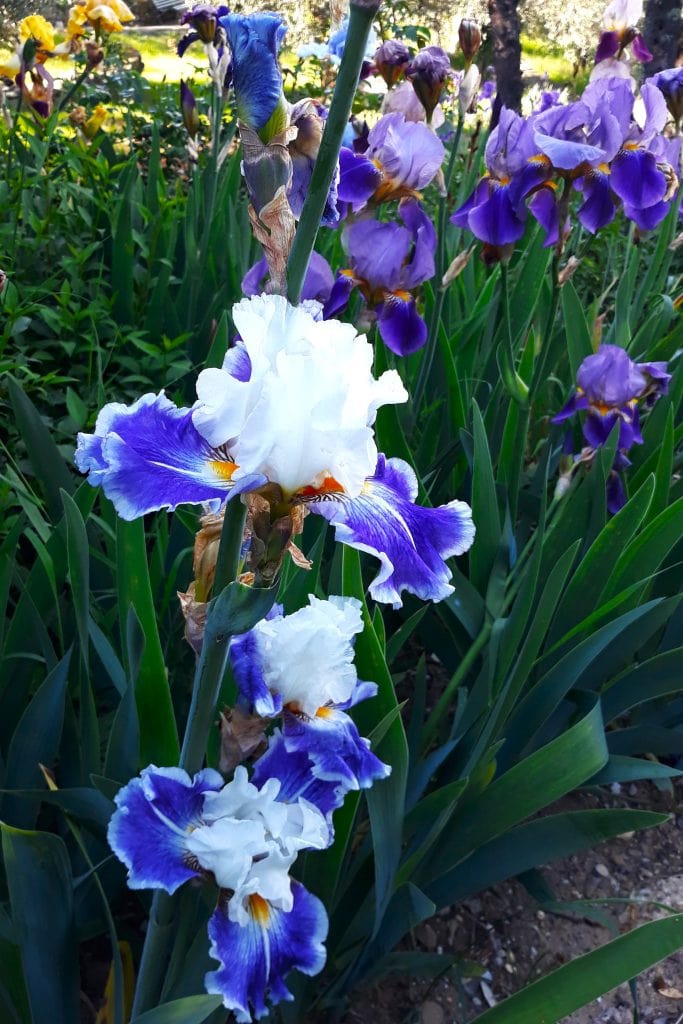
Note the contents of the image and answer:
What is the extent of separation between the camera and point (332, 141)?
2.03ft

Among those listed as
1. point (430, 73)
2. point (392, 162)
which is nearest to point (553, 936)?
point (392, 162)

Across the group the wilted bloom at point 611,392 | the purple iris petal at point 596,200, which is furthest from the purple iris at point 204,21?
the wilted bloom at point 611,392

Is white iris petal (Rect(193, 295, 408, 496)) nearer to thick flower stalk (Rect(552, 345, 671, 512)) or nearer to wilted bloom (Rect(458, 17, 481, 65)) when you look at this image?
thick flower stalk (Rect(552, 345, 671, 512))

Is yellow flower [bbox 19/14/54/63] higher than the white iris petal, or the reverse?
the white iris petal

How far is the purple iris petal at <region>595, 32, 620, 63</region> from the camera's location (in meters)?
2.25

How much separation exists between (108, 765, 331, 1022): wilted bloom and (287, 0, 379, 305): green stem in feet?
1.45

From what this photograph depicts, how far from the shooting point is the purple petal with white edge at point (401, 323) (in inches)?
71.8

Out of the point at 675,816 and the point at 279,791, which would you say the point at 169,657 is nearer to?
the point at 279,791

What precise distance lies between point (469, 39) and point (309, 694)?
1824 mm

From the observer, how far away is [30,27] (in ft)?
9.23

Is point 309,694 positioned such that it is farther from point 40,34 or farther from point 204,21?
point 40,34

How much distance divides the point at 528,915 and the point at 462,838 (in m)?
0.53

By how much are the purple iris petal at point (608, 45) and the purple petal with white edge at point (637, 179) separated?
0.66 meters

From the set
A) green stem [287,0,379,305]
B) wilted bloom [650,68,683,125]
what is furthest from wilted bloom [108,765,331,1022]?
wilted bloom [650,68,683,125]
